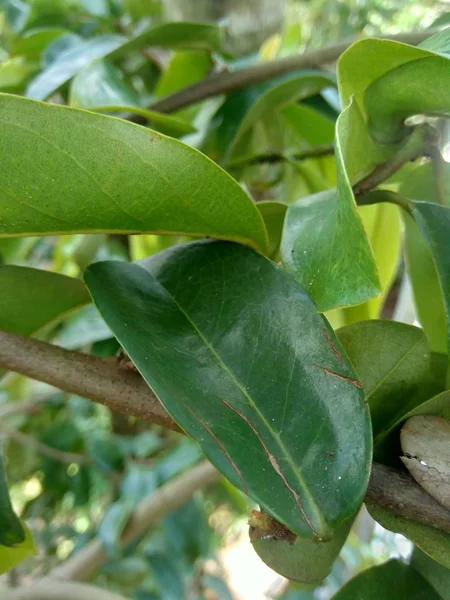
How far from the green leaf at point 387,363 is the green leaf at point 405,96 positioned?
0.33 ft

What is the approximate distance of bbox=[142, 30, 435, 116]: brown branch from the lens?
0.49 meters

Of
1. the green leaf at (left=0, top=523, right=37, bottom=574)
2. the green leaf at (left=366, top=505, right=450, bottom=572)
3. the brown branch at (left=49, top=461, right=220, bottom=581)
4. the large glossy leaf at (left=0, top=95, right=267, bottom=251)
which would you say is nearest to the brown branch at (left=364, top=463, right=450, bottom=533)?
the green leaf at (left=366, top=505, right=450, bottom=572)

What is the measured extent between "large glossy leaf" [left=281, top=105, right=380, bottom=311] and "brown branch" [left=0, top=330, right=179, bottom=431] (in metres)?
0.09

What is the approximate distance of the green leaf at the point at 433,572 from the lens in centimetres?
25

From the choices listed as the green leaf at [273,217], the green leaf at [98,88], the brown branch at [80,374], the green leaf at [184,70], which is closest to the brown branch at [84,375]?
the brown branch at [80,374]

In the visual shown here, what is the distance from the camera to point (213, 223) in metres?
0.25

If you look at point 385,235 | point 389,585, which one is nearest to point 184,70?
point 385,235

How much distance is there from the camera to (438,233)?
0.26 metres

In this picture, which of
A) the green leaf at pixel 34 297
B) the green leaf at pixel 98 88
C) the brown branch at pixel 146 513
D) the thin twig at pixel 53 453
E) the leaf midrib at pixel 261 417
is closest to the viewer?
the leaf midrib at pixel 261 417

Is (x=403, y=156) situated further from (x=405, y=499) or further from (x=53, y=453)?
(x=53, y=453)

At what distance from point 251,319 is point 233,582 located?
251 centimetres

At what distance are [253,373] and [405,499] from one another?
8cm

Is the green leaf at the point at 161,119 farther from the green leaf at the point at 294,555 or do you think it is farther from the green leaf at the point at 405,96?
the green leaf at the point at 294,555

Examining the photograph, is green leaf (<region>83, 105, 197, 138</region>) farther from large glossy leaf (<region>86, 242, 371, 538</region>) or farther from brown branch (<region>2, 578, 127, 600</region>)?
brown branch (<region>2, 578, 127, 600</region>)
